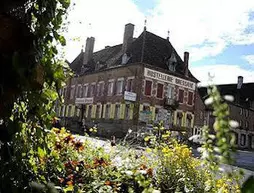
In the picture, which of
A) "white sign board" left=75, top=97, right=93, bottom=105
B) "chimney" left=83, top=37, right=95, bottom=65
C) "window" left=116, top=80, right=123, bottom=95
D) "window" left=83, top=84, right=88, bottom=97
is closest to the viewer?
"window" left=116, top=80, right=123, bottom=95

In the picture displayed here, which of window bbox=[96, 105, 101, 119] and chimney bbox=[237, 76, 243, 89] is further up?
Answer: chimney bbox=[237, 76, 243, 89]

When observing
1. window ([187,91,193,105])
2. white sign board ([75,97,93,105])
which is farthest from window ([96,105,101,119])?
window ([187,91,193,105])

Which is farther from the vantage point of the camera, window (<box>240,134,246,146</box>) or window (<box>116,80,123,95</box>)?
window (<box>240,134,246,146</box>)

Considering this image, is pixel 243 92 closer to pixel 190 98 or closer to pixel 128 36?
pixel 190 98

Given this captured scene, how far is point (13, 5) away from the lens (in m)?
1.04

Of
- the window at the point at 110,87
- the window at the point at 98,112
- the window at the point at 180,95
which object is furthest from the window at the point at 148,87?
the window at the point at 98,112

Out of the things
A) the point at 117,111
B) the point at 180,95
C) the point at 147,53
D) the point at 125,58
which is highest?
the point at 147,53

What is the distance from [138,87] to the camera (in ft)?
115

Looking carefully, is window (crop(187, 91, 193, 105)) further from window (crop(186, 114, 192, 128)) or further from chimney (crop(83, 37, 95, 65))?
chimney (crop(83, 37, 95, 65))

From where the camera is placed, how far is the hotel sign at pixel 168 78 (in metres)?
35.9

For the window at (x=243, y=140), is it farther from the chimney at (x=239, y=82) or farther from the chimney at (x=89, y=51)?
the chimney at (x=89, y=51)

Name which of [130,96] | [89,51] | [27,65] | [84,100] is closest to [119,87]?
[130,96]

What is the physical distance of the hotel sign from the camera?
118ft

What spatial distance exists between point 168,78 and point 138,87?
4405 millimetres
